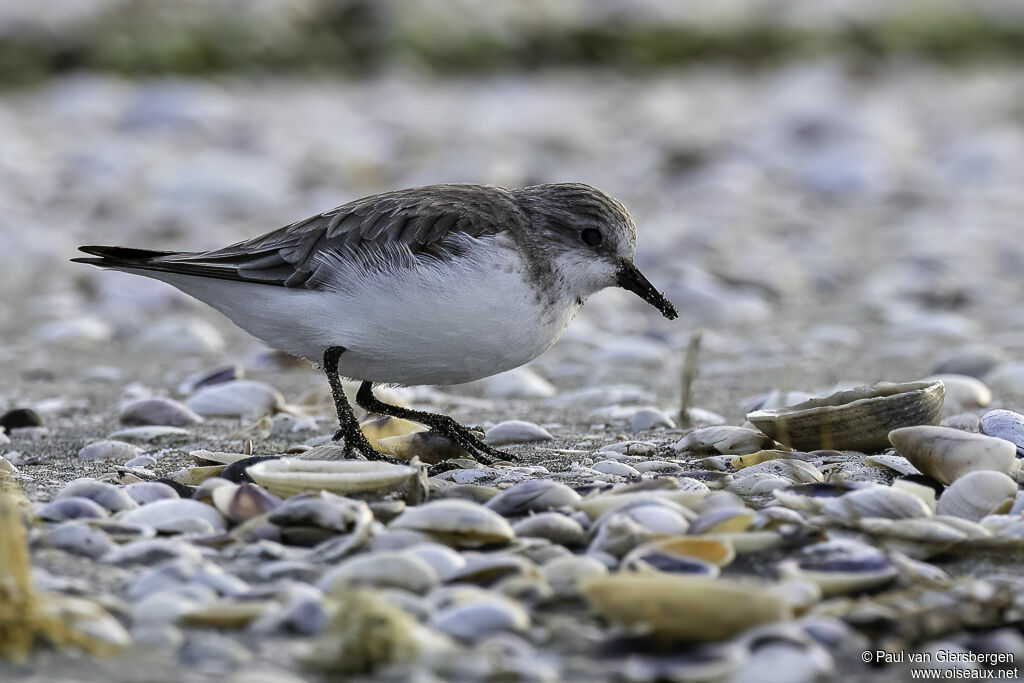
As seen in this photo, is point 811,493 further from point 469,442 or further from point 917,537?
point 469,442

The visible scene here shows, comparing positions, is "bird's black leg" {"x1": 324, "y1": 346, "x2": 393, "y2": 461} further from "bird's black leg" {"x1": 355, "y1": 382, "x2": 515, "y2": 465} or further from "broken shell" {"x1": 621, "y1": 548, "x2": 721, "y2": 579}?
"broken shell" {"x1": 621, "y1": 548, "x2": 721, "y2": 579}

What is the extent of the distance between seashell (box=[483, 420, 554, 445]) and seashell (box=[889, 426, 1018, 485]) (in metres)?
1.34

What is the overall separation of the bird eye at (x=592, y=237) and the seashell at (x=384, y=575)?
1.84 m

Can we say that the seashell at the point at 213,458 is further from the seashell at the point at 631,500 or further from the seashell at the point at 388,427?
the seashell at the point at 631,500

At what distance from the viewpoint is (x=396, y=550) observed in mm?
2816

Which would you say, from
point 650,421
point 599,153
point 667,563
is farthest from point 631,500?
point 599,153

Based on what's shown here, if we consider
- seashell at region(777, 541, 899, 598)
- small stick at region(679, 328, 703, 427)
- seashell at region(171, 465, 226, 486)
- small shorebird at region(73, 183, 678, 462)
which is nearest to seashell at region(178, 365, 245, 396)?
small shorebird at region(73, 183, 678, 462)

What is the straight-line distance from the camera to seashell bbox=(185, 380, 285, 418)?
4777 millimetres

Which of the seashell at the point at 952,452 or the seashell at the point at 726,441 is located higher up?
the seashell at the point at 726,441

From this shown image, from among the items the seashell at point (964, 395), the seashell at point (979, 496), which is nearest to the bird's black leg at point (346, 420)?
the seashell at point (979, 496)

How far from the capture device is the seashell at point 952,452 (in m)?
3.34

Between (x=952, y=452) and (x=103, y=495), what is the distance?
2.24 meters

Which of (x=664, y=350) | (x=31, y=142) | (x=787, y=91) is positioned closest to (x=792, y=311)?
(x=664, y=350)

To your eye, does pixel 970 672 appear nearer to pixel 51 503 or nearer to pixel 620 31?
pixel 51 503
